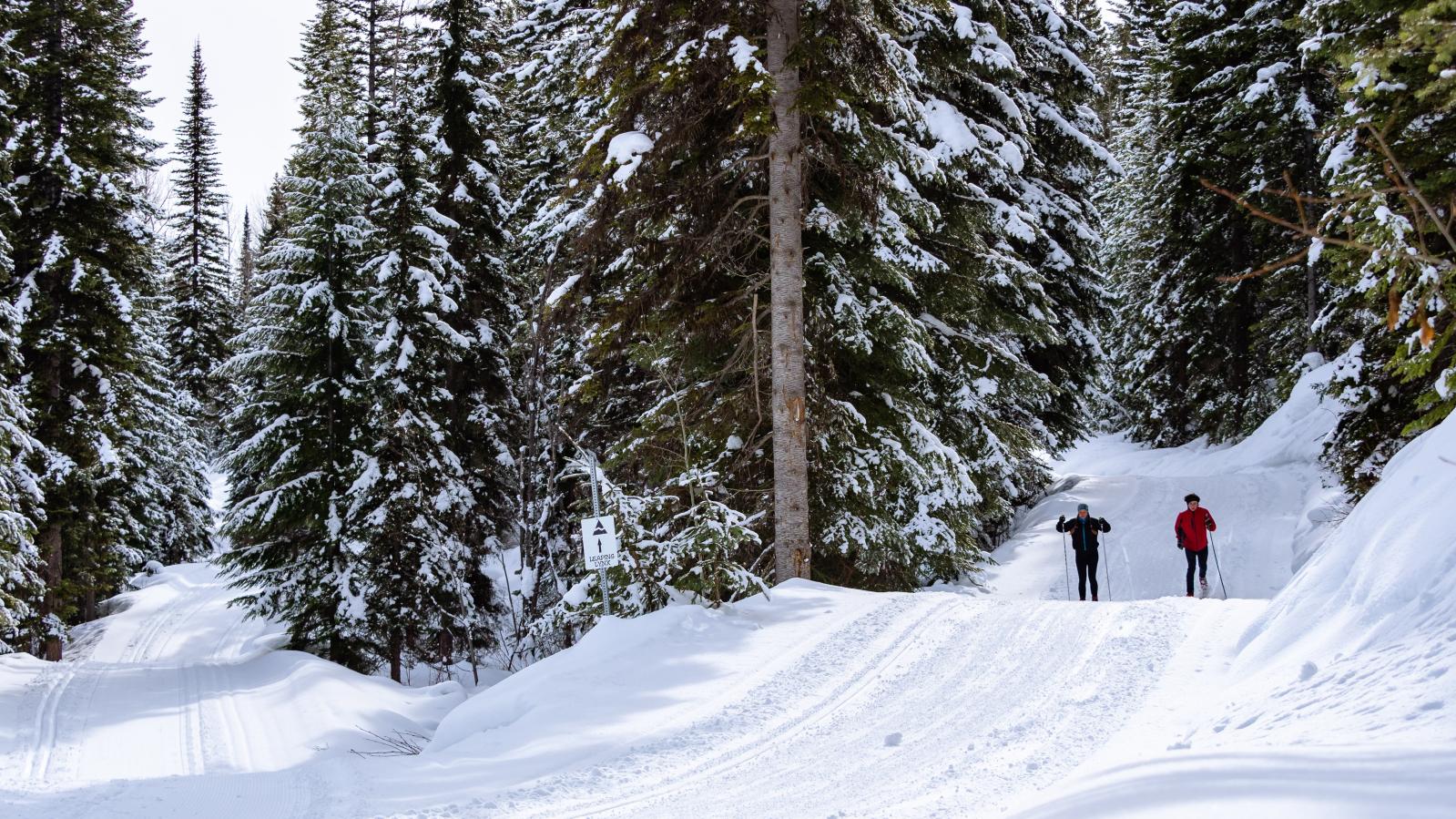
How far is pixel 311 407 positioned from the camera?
19359mm

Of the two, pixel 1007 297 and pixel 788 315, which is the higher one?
pixel 1007 297

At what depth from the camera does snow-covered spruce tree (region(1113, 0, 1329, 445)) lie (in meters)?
20.9

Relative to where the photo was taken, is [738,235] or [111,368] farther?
[111,368]

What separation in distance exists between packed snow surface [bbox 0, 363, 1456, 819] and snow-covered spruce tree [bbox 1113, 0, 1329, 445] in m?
15.2

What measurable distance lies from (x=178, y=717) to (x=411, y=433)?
6.33m

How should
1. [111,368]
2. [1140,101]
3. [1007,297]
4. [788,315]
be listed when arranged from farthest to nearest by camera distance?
[1140,101]
[111,368]
[1007,297]
[788,315]

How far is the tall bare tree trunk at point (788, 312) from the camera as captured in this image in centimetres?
1110

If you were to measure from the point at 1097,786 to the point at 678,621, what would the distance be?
5.28 meters

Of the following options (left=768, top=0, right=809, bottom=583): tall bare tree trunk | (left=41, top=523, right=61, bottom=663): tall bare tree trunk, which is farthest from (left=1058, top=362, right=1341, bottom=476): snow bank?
(left=41, top=523, right=61, bottom=663): tall bare tree trunk

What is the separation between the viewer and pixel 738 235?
11.7 metres

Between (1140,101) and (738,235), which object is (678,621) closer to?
(738,235)

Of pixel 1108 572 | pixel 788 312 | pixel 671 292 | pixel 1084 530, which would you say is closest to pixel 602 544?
pixel 788 312

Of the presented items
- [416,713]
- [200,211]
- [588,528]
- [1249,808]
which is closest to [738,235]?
[588,528]

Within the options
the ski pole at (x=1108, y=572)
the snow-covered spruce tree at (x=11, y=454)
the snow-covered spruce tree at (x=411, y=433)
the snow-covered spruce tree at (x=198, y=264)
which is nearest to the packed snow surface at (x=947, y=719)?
the snow-covered spruce tree at (x=11, y=454)
